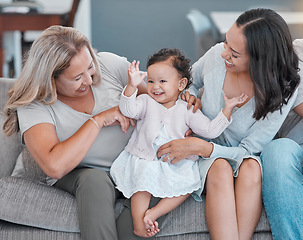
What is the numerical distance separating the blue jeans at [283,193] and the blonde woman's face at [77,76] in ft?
2.31

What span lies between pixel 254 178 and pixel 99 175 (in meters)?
0.54

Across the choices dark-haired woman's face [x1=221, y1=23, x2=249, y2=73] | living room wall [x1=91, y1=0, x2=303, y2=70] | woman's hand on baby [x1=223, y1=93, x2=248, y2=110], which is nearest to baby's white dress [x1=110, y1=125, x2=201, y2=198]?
woman's hand on baby [x1=223, y1=93, x2=248, y2=110]

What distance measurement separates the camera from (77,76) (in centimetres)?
183

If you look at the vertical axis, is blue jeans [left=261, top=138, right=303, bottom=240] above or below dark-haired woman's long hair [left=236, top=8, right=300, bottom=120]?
below

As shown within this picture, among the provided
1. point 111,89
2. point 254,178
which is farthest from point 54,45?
point 254,178

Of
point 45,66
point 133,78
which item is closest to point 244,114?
point 133,78

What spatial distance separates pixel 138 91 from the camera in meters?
2.03

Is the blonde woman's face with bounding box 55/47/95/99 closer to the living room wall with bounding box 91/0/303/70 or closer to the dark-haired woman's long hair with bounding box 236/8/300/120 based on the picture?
the dark-haired woman's long hair with bounding box 236/8/300/120

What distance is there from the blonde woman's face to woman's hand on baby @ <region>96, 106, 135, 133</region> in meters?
0.12

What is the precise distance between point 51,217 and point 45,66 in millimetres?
528

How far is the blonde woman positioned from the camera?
1.74m

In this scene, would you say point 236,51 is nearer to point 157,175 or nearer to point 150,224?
point 157,175

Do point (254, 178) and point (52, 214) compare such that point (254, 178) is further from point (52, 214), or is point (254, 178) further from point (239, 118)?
point (52, 214)

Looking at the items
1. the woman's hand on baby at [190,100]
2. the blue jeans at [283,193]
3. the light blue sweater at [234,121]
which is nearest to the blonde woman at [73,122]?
the woman's hand on baby at [190,100]
